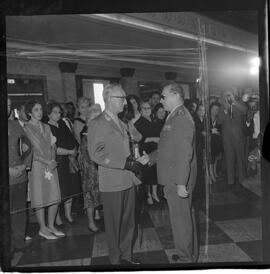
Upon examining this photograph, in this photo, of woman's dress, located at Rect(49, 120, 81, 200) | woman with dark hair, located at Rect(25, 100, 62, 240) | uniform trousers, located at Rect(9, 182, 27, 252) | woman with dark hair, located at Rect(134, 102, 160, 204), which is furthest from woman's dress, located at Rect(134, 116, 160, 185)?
uniform trousers, located at Rect(9, 182, 27, 252)

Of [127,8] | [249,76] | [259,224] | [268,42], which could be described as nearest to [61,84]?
[127,8]

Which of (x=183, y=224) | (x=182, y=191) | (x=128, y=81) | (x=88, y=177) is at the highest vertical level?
(x=128, y=81)

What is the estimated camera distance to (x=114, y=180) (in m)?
2.68

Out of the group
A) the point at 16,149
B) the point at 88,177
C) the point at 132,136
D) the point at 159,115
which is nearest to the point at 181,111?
the point at 159,115

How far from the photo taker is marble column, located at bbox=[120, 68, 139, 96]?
265cm

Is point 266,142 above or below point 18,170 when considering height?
above

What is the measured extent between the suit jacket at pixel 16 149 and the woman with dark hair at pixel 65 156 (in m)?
0.21

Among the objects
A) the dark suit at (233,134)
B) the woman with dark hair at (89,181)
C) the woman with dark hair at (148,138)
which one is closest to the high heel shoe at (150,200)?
the woman with dark hair at (148,138)

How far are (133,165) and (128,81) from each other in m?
0.60

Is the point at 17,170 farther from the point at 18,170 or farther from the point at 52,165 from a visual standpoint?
the point at 52,165

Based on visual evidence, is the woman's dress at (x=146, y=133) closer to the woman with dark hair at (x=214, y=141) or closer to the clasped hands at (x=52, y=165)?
the woman with dark hair at (x=214, y=141)

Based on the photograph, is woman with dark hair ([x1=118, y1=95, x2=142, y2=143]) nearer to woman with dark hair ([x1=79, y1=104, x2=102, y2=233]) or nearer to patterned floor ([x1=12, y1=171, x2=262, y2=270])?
woman with dark hair ([x1=79, y1=104, x2=102, y2=233])

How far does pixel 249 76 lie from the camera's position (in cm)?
268

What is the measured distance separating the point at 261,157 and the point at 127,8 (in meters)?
1.45
